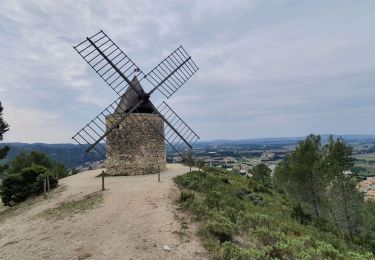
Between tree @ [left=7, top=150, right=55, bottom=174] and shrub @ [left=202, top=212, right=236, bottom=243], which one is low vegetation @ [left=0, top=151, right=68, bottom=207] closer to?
shrub @ [left=202, top=212, right=236, bottom=243]

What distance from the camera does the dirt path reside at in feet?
40.0

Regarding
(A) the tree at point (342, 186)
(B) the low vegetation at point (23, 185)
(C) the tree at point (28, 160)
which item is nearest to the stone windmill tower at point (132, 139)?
(B) the low vegetation at point (23, 185)

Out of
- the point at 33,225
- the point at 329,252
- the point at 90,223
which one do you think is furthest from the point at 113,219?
the point at 329,252

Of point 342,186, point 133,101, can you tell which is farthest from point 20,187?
point 342,186

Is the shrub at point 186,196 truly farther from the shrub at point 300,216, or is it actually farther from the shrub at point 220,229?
the shrub at point 300,216

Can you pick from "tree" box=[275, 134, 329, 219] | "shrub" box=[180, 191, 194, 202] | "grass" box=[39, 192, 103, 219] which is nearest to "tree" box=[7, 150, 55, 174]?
"grass" box=[39, 192, 103, 219]

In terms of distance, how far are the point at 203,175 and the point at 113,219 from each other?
12.7 metres

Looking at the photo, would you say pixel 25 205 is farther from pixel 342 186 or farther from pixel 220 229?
pixel 342 186

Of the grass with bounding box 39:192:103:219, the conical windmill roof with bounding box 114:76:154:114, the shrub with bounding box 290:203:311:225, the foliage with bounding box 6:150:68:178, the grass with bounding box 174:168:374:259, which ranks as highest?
the conical windmill roof with bounding box 114:76:154:114

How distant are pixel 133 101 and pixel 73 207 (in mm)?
12489

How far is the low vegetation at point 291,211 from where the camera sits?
13.0 metres

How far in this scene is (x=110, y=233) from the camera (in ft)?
45.6

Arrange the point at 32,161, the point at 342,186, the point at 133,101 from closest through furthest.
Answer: the point at 133,101, the point at 342,186, the point at 32,161

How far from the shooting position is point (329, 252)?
533 inches
